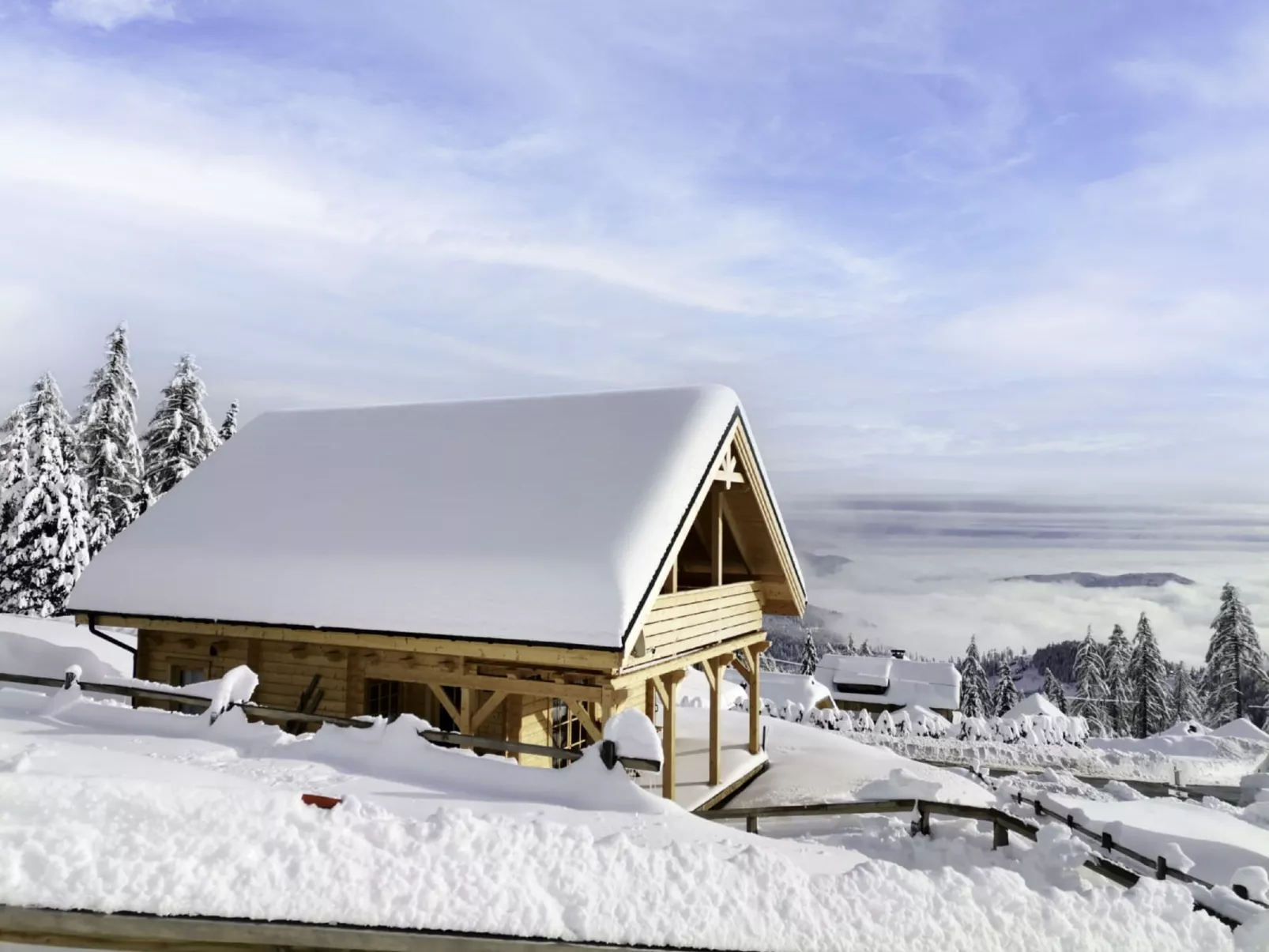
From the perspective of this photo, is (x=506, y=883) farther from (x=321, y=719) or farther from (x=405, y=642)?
(x=405, y=642)

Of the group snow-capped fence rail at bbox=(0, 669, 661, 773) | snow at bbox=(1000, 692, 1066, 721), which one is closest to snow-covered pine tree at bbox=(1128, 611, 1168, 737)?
snow at bbox=(1000, 692, 1066, 721)

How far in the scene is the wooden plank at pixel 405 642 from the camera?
10469 mm

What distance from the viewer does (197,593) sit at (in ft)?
43.7

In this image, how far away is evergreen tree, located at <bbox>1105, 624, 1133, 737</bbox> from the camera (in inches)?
1959

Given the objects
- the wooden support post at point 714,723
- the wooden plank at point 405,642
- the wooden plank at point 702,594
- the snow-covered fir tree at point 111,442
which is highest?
the snow-covered fir tree at point 111,442

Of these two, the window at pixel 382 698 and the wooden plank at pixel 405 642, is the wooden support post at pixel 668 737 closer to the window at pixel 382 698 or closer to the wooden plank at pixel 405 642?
the wooden plank at pixel 405 642

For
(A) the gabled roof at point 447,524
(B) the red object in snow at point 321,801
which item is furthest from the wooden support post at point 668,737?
(B) the red object in snow at point 321,801

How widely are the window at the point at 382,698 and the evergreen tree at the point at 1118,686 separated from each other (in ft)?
162

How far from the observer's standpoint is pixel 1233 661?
42.5 meters

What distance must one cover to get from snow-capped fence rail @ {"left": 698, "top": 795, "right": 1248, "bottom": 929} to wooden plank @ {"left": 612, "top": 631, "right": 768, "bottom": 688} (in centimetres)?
248

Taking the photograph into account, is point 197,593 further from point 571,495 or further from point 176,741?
point 571,495

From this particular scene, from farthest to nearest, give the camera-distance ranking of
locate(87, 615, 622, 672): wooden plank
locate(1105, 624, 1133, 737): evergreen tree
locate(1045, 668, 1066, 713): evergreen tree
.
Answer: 1. locate(1045, 668, 1066, 713): evergreen tree
2. locate(1105, 624, 1133, 737): evergreen tree
3. locate(87, 615, 622, 672): wooden plank

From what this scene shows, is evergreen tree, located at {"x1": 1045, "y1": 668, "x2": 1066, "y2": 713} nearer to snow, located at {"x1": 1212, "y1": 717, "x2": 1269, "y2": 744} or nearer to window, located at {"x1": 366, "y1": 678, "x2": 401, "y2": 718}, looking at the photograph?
snow, located at {"x1": 1212, "y1": 717, "x2": 1269, "y2": 744}

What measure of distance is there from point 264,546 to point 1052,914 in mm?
12391
